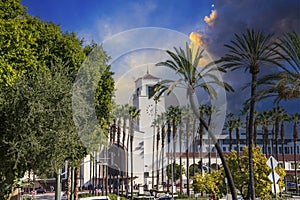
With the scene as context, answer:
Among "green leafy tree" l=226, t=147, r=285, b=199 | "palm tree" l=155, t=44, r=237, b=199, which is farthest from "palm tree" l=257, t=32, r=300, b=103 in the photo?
"green leafy tree" l=226, t=147, r=285, b=199

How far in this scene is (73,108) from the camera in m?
19.7

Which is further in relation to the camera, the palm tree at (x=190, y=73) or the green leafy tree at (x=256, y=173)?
the green leafy tree at (x=256, y=173)

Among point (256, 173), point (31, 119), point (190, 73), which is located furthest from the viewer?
Answer: point (256, 173)

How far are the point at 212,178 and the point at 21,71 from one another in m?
29.9

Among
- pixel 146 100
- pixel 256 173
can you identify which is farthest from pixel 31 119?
pixel 256 173

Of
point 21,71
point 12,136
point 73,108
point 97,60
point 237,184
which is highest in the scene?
point 97,60

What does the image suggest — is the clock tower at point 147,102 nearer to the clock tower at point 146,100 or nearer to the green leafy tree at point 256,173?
the clock tower at point 146,100

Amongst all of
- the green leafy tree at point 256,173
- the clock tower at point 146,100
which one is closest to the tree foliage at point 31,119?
the clock tower at point 146,100

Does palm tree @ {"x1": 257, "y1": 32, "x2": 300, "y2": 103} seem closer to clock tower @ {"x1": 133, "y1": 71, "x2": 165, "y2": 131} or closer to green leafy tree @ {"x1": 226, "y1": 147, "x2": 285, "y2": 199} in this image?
clock tower @ {"x1": 133, "y1": 71, "x2": 165, "y2": 131}

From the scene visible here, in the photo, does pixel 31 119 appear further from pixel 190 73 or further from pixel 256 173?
pixel 256 173

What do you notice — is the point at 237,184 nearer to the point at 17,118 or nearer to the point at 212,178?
the point at 212,178

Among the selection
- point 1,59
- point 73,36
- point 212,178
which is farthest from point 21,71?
point 212,178

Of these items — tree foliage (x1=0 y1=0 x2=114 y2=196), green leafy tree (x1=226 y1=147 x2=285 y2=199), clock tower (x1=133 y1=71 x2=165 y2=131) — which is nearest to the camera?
tree foliage (x1=0 y1=0 x2=114 y2=196)

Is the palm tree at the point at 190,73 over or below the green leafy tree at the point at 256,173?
over
